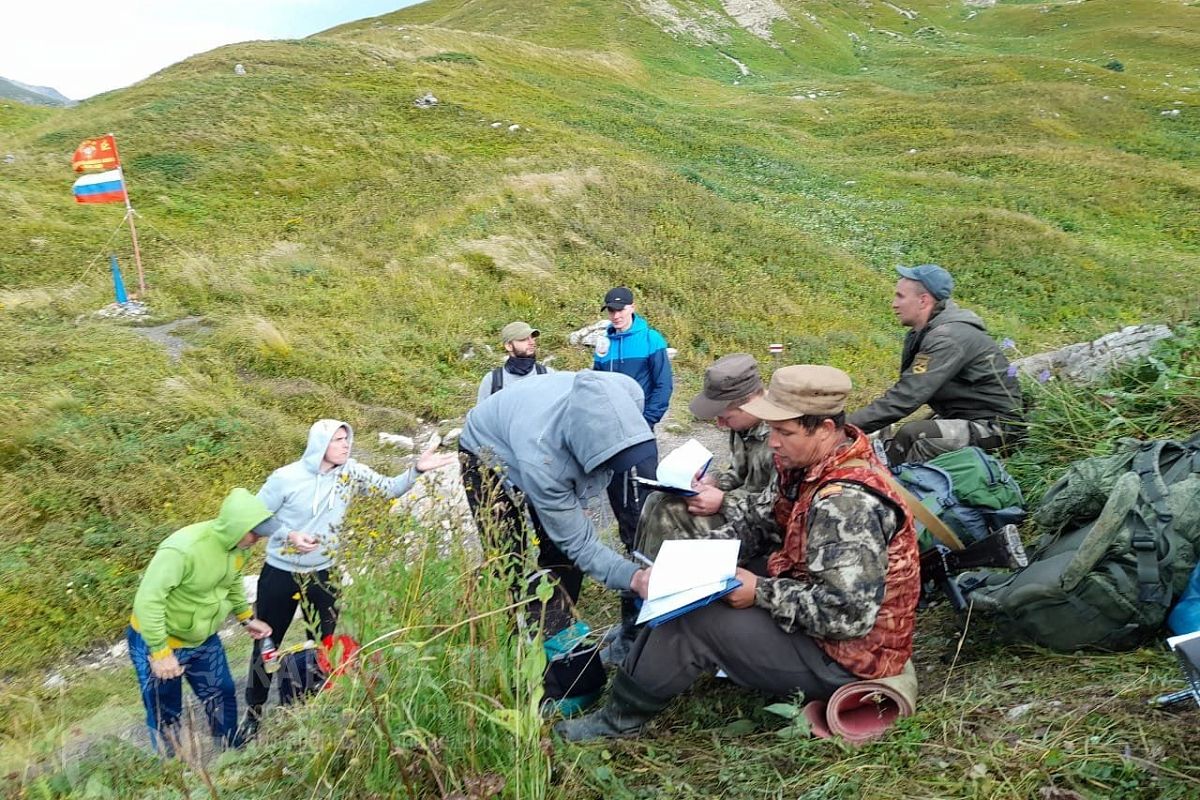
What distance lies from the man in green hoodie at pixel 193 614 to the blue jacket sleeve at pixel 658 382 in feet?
10.9

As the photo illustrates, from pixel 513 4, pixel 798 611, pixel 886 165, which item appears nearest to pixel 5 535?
pixel 798 611

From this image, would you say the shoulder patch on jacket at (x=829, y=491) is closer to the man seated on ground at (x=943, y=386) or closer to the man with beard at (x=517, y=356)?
the man seated on ground at (x=943, y=386)

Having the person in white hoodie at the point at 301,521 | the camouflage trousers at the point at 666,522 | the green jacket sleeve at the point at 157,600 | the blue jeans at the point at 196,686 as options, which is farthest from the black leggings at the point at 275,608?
the camouflage trousers at the point at 666,522

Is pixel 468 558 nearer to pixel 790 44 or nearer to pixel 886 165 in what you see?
pixel 886 165

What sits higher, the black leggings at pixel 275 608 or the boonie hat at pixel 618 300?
the boonie hat at pixel 618 300

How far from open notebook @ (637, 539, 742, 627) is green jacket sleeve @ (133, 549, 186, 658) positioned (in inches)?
Answer: 107

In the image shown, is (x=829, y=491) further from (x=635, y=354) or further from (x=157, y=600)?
(x=635, y=354)

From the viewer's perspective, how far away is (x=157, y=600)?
387 centimetres

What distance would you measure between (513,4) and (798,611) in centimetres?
6177

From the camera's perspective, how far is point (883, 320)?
14266 millimetres

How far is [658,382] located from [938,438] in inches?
97.5

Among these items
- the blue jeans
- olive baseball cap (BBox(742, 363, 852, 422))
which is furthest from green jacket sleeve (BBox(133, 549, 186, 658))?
olive baseball cap (BBox(742, 363, 852, 422))

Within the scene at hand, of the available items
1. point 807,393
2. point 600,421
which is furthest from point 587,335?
point 807,393

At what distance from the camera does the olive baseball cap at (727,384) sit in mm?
4023
